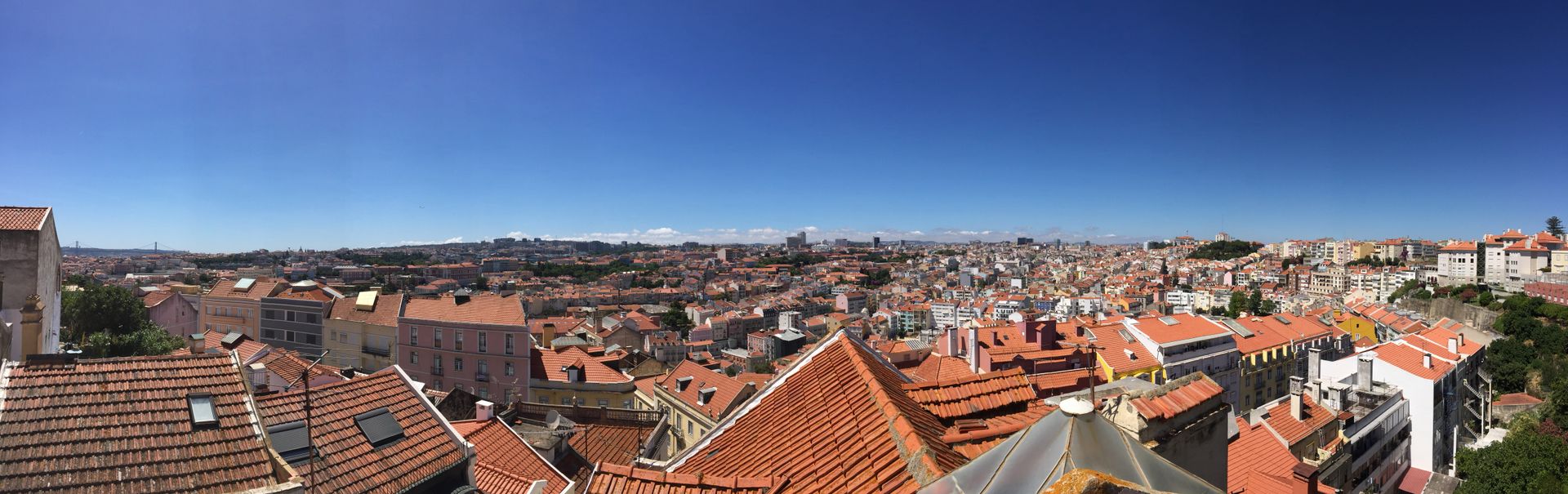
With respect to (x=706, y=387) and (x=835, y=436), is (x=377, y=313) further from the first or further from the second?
(x=835, y=436)

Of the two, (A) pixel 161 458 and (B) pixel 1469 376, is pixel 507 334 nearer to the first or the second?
(A) pixel 161 458

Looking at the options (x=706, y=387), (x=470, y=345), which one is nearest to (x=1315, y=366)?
(x=706, y=387)

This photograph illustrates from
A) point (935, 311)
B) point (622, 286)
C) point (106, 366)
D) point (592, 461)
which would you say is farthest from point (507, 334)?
point (622, 286)

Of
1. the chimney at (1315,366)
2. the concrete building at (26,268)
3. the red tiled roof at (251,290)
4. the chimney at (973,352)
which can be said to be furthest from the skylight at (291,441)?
the chimney at (1315,366)

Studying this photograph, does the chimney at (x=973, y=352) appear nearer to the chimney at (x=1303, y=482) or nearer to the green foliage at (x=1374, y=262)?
the chimney at (x=1303, y=482)

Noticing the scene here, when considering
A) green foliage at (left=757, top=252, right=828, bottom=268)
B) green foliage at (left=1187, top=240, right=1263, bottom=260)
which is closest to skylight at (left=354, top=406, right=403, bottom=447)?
green foliage at (left=1187, top=240, right=1263, bottom=260)
